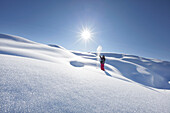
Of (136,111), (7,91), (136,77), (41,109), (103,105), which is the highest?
(7,91)

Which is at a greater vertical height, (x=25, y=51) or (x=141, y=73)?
(x=25, y=51)

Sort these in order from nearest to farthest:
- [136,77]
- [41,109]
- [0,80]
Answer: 1. [41,109]
2. [0,80]
3. [136,77]

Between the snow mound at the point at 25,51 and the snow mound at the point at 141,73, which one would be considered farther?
the snow mound at the point at 141,73

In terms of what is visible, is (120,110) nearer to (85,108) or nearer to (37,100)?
(85,108)

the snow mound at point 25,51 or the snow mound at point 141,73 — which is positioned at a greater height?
the snow mound at point 25,51

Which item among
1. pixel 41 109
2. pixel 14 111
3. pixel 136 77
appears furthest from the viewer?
pixel 136 77

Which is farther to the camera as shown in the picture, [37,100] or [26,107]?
[37,100]

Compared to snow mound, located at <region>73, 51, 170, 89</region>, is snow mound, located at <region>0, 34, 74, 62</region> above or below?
above

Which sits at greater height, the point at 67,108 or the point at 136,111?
the point at 67,108

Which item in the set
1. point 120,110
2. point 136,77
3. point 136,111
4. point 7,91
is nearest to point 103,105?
point 120,110

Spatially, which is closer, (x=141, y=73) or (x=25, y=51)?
(x=25, y=51)

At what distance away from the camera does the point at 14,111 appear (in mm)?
709

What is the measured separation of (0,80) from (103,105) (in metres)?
1.51

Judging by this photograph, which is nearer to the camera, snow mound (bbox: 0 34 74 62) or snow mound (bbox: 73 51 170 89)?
snow mound (bbox: 0 34 74 62)
